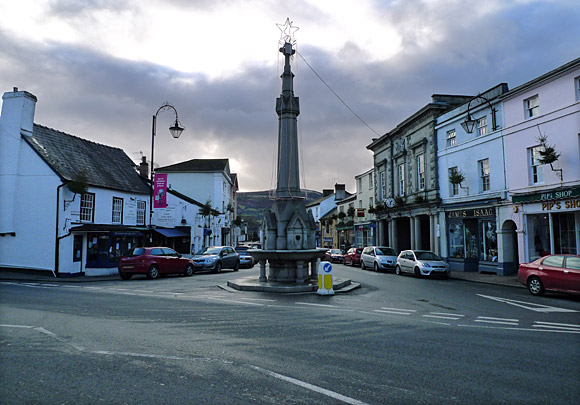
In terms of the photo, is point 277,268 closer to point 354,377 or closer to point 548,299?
point 548,299

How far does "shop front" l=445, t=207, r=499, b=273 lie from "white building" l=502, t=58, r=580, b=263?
1.52 meters

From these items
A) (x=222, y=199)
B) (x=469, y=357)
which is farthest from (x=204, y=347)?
(x=222, y=199)

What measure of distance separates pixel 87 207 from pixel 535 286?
72.6 feet

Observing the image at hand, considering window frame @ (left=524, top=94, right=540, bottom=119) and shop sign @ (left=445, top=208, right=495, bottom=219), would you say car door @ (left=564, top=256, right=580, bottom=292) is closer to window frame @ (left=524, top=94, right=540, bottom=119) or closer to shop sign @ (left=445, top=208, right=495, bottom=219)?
window frame @ (left=524, top=94, right=540, bottom=119)

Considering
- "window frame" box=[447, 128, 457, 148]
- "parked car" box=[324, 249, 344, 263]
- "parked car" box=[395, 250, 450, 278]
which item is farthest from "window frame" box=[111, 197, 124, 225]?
"window frame" box=[447, 128, 457, 148]

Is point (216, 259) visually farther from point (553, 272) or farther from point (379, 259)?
point (553, 272)

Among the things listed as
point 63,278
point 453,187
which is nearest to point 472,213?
point 453,187

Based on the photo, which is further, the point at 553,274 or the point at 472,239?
the point at 472,239

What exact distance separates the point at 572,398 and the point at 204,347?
4.76 meters

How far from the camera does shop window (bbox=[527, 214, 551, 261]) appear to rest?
19.2 meters

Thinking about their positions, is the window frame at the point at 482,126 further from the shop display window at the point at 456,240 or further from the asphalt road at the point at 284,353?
the asphalt road at the point at 284,353

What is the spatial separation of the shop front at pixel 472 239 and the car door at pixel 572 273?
31.9 ft

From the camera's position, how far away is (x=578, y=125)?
17031 millimetres

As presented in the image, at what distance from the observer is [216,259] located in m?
24.7
